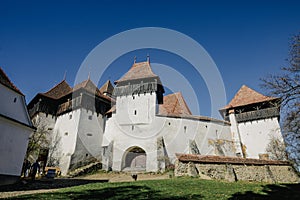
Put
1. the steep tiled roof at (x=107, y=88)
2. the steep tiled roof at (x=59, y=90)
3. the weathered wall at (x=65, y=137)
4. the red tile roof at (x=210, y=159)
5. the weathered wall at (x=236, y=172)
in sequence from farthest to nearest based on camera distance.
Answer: the steep tiled roof at (x=107, y=88)
the steep tiled roof at (x=59, y=90)
the weathered wall at (x=65, y=137)
the red tile roof at (x=210, y=159)
the weathered wall at (x=236, y=172)

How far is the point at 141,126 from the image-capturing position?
20.5m

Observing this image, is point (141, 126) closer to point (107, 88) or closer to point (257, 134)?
point (107, 88)

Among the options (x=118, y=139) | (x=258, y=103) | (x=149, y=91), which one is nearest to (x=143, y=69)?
(x=149, y=91)

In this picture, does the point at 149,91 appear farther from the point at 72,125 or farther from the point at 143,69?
the point at 72,125

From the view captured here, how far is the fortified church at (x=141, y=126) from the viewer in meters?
19.9

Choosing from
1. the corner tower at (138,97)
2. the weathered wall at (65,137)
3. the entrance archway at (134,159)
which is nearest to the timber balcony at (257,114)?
the corner tower at (138,97)

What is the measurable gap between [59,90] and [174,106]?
15.4 meters

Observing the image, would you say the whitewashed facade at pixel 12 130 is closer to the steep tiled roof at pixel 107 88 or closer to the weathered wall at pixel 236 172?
the weathered wall at pixel 236 172

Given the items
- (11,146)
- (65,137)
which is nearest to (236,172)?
(11,146)

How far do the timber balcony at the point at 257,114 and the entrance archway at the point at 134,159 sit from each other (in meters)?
11.8

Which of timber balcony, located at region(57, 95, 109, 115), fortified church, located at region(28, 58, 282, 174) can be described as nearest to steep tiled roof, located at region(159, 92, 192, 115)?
fortified church, located at region(28, 58, 282, 174)

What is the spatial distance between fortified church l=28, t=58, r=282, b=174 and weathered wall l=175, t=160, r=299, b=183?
507cm

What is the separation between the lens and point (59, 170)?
796 inches

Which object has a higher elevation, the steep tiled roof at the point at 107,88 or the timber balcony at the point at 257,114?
the steep tiled roof at the point at 107,88
